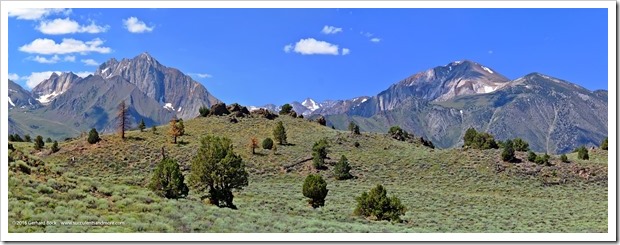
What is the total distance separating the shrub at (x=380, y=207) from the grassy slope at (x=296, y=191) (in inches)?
57.1

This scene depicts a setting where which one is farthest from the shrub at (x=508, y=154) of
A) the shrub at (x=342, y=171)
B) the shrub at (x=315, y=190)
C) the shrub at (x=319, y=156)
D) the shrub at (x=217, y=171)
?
the shrub at (x=217, y=171)

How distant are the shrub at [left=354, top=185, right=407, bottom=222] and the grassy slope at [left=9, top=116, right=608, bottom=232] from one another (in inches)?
57.1

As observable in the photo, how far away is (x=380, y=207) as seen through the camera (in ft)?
121

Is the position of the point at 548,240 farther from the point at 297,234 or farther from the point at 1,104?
the point at 1,104

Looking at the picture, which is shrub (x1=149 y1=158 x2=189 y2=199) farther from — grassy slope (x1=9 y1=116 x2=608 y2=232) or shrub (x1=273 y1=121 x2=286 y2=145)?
shrub (x1=273 y1=121 x2=286 y2=145)

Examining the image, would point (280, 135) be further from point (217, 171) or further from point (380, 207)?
point (380, 207)

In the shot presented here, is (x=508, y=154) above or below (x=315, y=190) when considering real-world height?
Result: above

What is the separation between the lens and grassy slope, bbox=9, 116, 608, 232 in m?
23.0

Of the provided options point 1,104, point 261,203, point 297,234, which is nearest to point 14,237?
point 1,104

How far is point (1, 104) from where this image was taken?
2388cm

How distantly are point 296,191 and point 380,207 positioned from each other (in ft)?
85.1

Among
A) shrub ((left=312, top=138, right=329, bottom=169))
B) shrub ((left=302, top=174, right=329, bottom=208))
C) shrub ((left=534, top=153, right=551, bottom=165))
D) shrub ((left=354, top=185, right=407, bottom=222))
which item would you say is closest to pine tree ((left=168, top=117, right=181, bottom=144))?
shrub ((left=312, top=138, right=329, bottom=169))

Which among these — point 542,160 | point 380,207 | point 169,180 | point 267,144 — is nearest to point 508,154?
point 542,160

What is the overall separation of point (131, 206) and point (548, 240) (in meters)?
18.4
